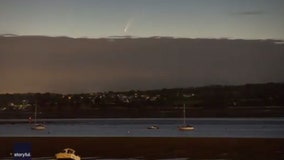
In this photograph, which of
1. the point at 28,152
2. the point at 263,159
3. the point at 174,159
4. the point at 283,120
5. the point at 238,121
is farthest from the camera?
the point at 238,121

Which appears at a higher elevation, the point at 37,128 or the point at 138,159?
the point at 37,128

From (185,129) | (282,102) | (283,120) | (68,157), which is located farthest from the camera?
(283,120)

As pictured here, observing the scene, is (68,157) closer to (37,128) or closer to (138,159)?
(138,159)

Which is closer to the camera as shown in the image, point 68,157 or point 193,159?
point 68,157

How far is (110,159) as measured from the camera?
2131 centimetres

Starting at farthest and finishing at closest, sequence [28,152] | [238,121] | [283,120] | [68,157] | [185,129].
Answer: [238,121], [283,120], [185,129], [68,157], [28,152]

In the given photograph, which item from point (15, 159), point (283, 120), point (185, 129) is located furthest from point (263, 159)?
point (283, 120)

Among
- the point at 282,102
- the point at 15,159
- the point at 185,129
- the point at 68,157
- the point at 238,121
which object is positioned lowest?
the point at 15,159

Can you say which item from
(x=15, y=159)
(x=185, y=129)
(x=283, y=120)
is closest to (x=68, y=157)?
(x=15, y=159)

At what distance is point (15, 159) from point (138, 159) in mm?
12285

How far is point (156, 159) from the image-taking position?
20844 mm

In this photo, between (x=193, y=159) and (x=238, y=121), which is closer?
(x=193, y=159)

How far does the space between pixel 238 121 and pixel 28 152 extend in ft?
210

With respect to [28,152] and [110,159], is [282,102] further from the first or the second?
[28,152]
